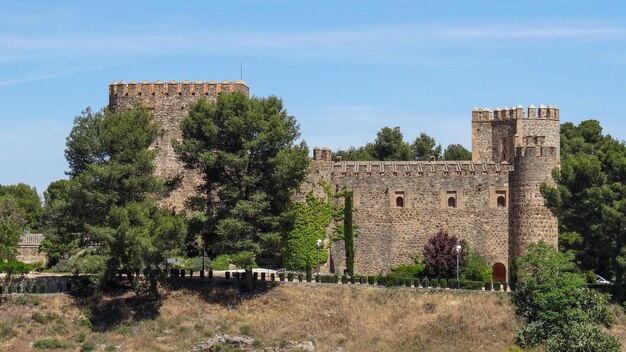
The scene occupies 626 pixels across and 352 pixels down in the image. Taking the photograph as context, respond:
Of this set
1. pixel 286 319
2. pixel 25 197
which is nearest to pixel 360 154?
pixel 25 197

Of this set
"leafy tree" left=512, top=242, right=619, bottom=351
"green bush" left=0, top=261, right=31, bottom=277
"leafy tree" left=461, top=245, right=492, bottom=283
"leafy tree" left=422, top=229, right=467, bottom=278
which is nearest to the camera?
"leafy tree" left=512, top=242, right=619, bottom=351

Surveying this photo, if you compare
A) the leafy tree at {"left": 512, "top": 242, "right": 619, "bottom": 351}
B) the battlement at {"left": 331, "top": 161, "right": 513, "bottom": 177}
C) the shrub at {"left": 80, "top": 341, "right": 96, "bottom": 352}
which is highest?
the battlement at {"left": 331, "top": 161, "right": 513, "bottom": 177}

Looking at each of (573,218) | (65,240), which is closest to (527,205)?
(573,218)

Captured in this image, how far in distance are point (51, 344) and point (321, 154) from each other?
19146mm

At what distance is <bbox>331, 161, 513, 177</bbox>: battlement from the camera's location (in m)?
66.9

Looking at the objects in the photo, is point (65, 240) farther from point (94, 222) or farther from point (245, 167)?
point (245, 167)

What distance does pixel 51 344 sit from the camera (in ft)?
179

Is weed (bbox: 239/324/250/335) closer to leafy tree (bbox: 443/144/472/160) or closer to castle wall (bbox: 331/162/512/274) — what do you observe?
castle wall (bbox: 331/162/512/274)

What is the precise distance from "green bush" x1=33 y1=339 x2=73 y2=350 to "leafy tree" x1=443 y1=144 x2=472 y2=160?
55869mm

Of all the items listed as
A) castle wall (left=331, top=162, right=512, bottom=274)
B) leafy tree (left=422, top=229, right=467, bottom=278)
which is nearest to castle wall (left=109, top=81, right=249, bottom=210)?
castle wall (left=331, top=162, right=512, bottom=274)

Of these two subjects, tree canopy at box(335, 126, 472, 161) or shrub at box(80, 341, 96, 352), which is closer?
shrub at box(80, 341, 96, 352)

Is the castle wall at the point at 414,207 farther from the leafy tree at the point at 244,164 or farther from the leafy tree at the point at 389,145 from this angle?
the leafy tree at the point at 389,145

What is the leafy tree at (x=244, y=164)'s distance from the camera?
59531 mm

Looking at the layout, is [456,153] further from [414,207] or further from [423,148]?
[414,207]
